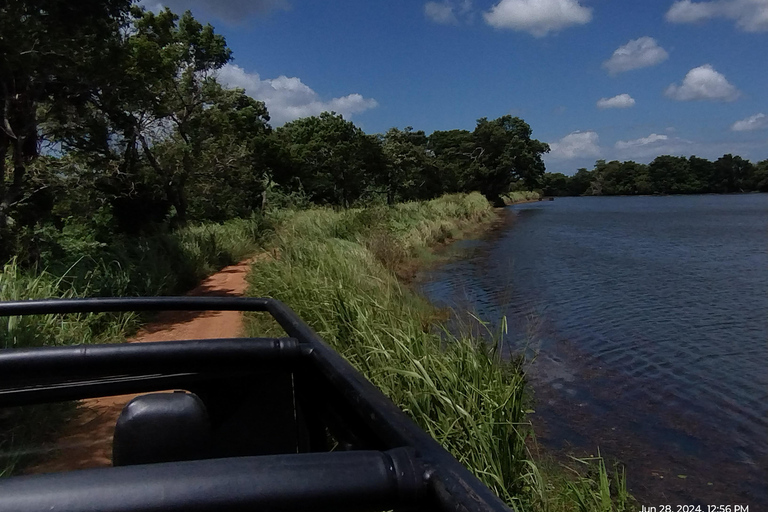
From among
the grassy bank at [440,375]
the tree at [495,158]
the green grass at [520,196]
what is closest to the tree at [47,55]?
the grassy bank at [440,375]

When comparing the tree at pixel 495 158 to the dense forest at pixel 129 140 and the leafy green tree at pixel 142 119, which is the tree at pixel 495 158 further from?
the leafy green tree at pixel 142 119

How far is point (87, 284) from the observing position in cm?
760

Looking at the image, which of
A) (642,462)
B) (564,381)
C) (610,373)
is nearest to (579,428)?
(642,462)

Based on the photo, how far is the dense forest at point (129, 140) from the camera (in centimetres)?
828

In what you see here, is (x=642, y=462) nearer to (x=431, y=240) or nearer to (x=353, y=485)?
(x=353, y=485)

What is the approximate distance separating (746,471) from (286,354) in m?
5.48

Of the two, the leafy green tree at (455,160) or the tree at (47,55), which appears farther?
the leafy green tree at (455,160)

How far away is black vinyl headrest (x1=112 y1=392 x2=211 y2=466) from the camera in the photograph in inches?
48.9

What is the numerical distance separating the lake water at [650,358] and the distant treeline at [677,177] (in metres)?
85.5

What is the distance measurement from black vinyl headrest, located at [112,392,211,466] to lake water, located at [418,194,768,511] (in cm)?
475

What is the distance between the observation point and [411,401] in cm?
413

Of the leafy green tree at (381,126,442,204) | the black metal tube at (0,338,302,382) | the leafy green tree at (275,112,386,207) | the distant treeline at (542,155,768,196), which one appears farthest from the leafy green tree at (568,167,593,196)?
the black metal tube at (0,338,302,382)

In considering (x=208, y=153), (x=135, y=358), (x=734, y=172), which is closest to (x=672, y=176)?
(x=734, y=172)

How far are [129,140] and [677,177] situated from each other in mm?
113063
